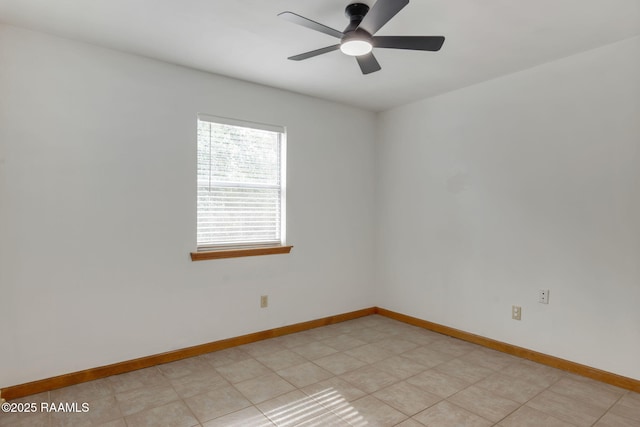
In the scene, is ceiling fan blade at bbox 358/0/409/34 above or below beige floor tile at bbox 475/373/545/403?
above

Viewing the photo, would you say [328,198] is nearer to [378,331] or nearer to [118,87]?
[378,331]

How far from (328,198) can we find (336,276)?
86cm

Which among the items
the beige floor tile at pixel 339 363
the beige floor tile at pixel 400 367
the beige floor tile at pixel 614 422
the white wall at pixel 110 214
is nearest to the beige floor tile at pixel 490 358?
the beige floor tile at pixel 400 367

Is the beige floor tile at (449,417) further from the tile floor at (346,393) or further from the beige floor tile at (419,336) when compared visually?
the beige floor tile at (419,336)

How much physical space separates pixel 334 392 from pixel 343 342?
95 cm

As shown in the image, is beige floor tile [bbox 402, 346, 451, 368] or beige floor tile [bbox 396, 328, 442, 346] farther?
beige floor tile [bbox 396, 328, 442, 346]

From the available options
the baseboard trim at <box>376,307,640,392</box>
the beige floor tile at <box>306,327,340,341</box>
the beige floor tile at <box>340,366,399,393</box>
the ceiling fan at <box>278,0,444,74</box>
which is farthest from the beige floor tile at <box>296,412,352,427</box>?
the ceiling fan at <box>278,0,444,74</box>

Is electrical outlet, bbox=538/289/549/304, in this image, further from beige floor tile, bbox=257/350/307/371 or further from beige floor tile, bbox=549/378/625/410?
beige floor tile, bbox=257/350/307/371

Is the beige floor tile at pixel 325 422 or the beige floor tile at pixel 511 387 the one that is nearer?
the beige floor tile at pixel 325 422

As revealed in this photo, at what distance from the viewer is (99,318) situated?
8.70 ft

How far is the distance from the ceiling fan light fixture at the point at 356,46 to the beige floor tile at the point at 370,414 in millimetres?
2147

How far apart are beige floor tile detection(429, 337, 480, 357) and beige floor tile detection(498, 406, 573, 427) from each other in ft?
2.97

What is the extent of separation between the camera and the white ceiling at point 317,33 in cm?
211

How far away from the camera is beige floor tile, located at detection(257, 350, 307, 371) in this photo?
114 inches
